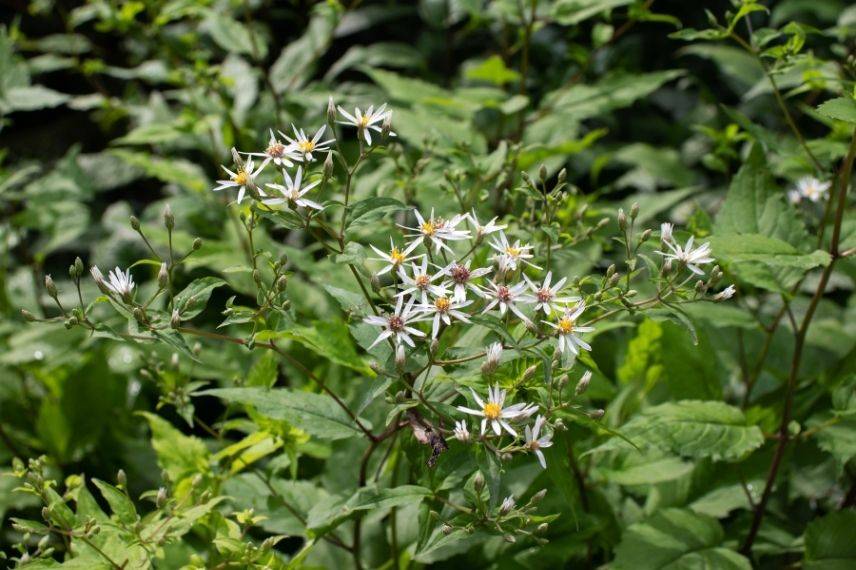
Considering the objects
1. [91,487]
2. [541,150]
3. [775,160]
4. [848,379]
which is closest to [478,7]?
[541,150]

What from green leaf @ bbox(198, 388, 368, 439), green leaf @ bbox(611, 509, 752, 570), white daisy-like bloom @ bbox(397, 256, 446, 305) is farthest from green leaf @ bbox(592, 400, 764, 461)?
white daisy-like bloom @ bbox(397, 256, 446, 305)

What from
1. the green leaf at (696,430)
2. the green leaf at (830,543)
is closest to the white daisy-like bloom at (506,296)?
the green leaf at (696,430)

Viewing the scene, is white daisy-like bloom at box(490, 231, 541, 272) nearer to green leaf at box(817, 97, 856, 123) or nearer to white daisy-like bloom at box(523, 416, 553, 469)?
white daisy-like bloom at box(523, 416, 553, 469)

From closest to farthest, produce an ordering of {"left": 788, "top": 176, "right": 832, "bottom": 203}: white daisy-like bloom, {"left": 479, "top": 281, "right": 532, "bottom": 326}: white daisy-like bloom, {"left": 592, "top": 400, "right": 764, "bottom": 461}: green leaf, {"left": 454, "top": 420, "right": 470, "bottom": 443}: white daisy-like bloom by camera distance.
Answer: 1. {"left": 454, "top": 420, "right": 470, "bottom": 443}: white daisy-like bloom
2. {"left": 479, "top": 281, "right": 532, "bottom": 326}: white daisy-like bloom
3. {"left": 592, "top": 400, "right": 764, "bottom": 461}: green leaf
4. {"left": 788, "top": 176, "right": 832, "bottom": 203}: white daisy-like bloom

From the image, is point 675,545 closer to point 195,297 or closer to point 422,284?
point 422,284

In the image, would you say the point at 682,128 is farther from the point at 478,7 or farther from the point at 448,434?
the point at 448,434

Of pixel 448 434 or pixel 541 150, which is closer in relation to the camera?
pixel 448 434
